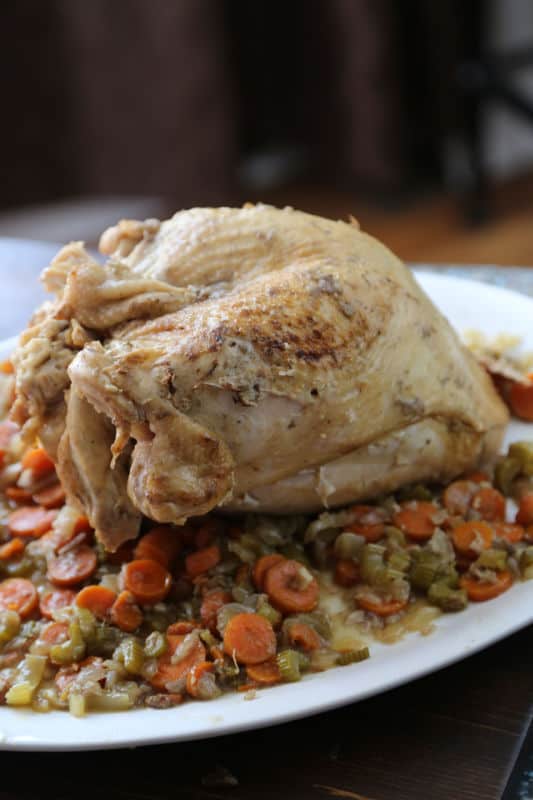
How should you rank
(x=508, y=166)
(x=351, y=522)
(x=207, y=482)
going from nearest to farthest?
(x=207, y=482)
(x=351, y=522)
(x=508, y=166)

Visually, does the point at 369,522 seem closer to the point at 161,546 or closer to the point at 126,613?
the point at 161,546

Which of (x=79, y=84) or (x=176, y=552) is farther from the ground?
(x=79, y=84)

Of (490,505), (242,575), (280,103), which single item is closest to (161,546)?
(242,575)

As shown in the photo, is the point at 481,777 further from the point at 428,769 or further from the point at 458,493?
the point at 458,493

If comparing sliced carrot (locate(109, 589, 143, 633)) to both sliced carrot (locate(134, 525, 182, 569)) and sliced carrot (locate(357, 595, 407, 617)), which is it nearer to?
sliced carrot (locate(134, 525, 182, 569))

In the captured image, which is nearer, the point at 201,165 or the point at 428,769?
the point at 428,769

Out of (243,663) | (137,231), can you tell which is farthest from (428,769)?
(137,231)

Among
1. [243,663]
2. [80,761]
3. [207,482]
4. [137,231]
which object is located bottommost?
[80,761]
